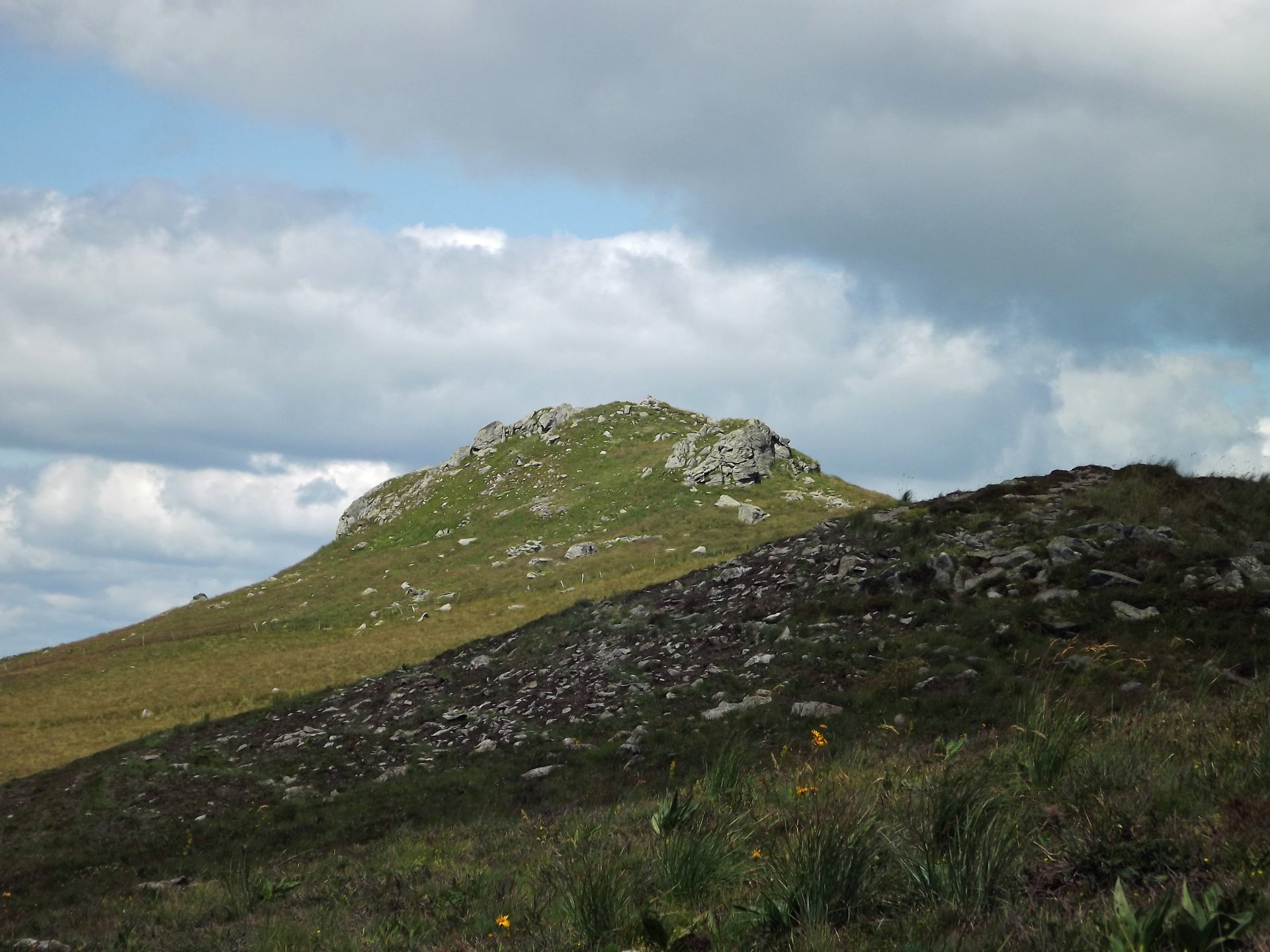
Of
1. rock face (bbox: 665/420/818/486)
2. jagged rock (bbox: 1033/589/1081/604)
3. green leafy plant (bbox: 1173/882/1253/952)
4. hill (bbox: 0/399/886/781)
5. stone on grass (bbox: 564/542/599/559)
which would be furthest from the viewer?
rock face (bbox: 665/420/818/486)

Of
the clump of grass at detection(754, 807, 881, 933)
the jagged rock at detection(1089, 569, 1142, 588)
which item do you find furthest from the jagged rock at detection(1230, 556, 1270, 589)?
the clump of grass at detection(754, 807, 881, 933)

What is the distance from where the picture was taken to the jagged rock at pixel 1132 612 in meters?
17.8

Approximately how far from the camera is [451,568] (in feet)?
202

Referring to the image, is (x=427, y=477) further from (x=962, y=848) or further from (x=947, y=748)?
(x=962, y=848)

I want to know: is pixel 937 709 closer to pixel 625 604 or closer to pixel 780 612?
pixel 780 612

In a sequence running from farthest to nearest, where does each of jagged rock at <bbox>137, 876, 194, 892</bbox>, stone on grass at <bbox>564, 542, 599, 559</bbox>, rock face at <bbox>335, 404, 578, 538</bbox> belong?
rock face at <bbox>335, 404, 578, 538</bbox>
stone on grass at <bbox>564, 542, 599, 559</bbox>
jagged rock at <bbox>137, 876, 194, 892</bbox>

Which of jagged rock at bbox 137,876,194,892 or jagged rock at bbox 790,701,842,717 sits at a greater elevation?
jagged rock at bbox 790,701,842,717

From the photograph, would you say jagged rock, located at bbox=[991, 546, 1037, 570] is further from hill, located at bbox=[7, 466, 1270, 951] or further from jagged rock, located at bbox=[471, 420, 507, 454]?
jagged rock, located at bbox=[471, 420, 507, 454]

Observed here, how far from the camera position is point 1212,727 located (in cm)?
899

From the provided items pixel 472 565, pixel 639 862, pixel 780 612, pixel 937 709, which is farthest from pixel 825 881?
pixel 472 565

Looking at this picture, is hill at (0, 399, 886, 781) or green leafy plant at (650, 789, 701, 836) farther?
hill at (0, 399, 886, 781)

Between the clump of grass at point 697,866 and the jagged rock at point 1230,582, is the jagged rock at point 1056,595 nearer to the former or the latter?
the jagged rock at point 1230,582

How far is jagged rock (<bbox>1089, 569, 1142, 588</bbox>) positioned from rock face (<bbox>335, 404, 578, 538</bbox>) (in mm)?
69559

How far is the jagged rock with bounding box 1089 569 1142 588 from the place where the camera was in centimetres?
1942
